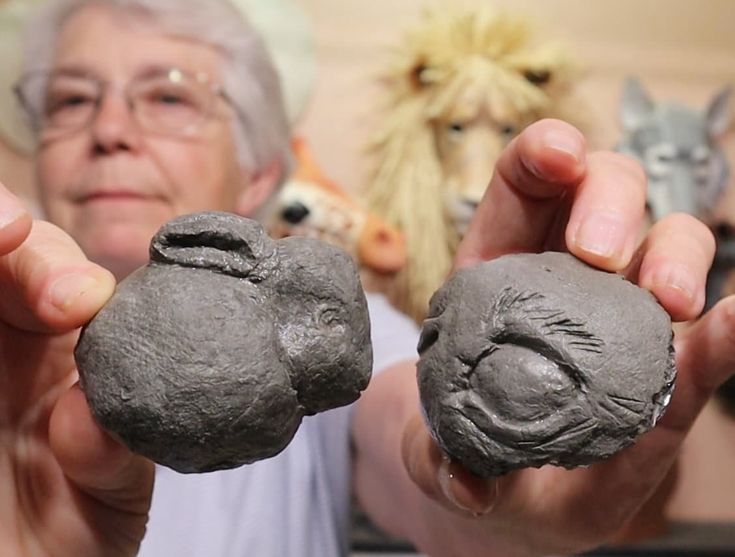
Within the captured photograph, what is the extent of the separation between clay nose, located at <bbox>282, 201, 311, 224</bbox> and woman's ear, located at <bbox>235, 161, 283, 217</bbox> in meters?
0.06

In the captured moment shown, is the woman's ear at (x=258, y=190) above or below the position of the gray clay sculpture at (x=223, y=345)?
below

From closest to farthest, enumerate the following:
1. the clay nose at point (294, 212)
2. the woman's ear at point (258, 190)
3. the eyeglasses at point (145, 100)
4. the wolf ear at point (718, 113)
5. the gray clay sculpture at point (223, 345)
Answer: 1. the gray clay sculpture at point (223, 345)
2. the eyeglasses at point (145, 100)
3. the woman's ear at point (258, 190)
4. the clay nose at point (294, 212)
5. the wolf ear at point (718, 113)

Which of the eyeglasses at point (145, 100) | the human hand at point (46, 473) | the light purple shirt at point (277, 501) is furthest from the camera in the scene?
the eyeglasses at point (145, 100)

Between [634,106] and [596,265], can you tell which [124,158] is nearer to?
[596,265]

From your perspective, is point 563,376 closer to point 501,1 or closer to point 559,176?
point 559,176

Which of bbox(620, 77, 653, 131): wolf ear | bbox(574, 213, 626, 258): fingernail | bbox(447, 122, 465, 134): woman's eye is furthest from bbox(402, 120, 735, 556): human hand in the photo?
bbox(620, 77, 653, 131): wolf ear

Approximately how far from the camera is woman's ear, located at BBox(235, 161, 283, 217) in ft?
3.97

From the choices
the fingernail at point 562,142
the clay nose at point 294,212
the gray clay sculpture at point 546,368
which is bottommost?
the clay nose at point 294,212

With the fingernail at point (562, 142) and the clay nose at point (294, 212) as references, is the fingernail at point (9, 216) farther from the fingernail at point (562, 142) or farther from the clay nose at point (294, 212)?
the clay nose at point (294, 212)

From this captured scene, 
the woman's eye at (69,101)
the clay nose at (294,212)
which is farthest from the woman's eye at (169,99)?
the clay nose at (294,212)

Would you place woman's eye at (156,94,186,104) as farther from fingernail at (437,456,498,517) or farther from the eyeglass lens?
fingernail at (437,456,498,517)

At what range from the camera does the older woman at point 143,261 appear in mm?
539

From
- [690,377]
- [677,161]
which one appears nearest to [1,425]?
[690,377]

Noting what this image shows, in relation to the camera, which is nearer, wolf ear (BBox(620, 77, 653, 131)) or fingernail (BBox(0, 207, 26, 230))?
fingernail (BBox(0, 207, 26, 230))
